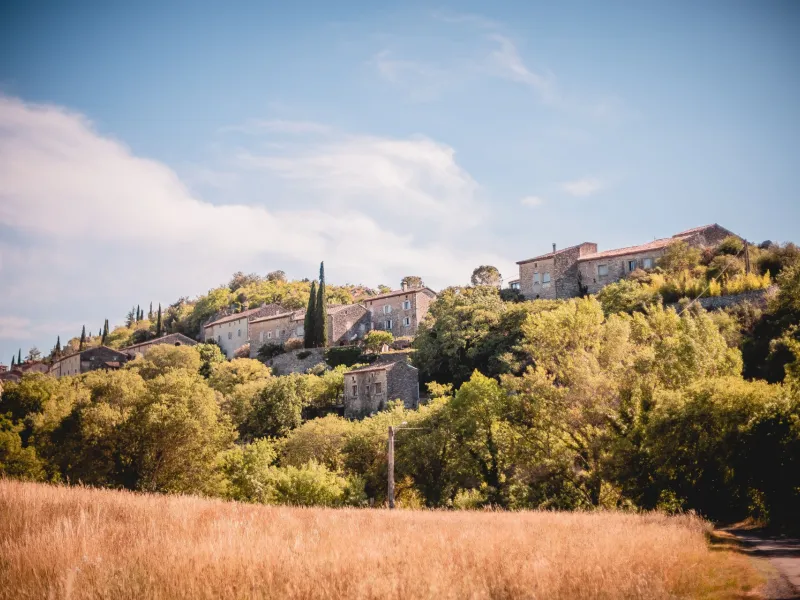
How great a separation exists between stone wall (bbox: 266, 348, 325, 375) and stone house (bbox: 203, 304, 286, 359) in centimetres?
1560

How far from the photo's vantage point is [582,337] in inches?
1230

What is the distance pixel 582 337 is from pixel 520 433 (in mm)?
5903

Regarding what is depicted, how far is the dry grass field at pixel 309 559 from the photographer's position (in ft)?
25.8

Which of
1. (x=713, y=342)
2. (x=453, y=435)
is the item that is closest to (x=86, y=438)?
(x=453, y=435)

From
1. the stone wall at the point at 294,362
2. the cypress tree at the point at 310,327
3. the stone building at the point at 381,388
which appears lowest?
the stone building at the point at 381,388

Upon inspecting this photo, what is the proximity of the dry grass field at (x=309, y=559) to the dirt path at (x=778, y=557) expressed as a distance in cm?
40

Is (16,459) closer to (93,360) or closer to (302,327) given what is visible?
(302,327)

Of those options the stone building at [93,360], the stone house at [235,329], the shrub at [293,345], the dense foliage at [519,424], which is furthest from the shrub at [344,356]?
the stone building at [93,360]

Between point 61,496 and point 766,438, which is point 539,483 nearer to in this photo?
point 766,438

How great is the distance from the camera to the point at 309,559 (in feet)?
29.0

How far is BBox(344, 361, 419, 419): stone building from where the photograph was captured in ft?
179

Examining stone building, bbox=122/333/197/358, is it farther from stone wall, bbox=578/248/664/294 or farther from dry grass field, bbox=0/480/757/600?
dry grass field, bbox=0/480/757/600

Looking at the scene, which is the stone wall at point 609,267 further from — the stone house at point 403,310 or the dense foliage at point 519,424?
the stone house at point 403,310

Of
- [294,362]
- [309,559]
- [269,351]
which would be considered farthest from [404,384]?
[309,559]
